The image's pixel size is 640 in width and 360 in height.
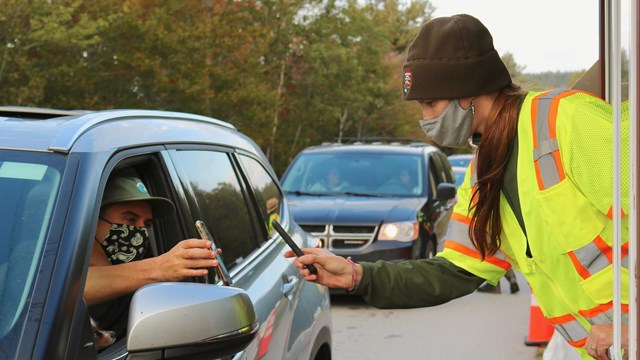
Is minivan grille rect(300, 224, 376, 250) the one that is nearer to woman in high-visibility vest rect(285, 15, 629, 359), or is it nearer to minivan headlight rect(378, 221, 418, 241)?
minivan headlight rect(378, 221, 418, 241)

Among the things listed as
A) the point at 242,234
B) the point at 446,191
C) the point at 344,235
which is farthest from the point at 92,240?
the point at 446,191

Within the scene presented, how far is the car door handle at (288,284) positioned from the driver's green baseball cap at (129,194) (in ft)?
2.92

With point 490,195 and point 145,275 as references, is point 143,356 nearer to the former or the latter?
point 145,275

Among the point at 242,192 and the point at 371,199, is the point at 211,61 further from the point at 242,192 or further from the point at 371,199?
the point at 242,192

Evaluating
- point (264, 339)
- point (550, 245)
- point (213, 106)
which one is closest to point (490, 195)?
point (550, 245)

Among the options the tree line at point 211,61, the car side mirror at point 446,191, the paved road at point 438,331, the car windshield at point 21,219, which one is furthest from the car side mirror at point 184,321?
the tree line at point 211,61

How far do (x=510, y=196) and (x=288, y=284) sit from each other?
4.61ft

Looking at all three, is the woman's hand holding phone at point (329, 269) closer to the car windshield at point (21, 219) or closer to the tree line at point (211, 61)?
the car windshield at point (21, 219)

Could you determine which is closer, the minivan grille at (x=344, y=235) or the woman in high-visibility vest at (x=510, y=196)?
the woman in high-visibility vest at (x=510, y=196)

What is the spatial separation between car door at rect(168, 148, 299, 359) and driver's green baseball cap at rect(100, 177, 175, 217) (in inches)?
7.2

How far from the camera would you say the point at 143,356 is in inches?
92.2

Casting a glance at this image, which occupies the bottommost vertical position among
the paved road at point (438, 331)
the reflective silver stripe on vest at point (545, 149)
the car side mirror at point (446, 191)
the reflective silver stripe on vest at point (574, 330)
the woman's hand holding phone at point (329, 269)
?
the paved road at point (438, 331)

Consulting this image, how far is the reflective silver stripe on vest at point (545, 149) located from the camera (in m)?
2.67

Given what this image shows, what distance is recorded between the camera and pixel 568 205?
8.65 feet
